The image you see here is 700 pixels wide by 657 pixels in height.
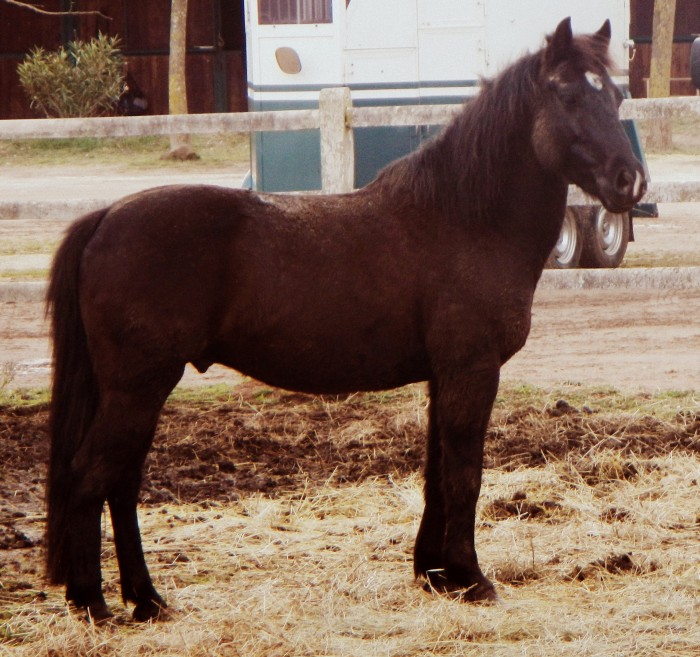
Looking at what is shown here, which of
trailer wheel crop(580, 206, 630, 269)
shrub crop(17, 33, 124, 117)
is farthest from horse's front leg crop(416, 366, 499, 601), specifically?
shrub crop(17, 33, 124, 117)

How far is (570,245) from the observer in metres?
9.32

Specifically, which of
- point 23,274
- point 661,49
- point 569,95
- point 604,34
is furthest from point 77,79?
point 569,95

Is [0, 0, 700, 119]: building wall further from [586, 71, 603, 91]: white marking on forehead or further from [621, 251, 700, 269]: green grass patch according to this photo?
[586, 71, 603, 91]: white marking on forehead

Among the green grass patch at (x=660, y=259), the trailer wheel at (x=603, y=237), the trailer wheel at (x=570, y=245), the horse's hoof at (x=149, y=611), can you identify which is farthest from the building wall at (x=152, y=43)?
the horse's hoof at (x=149, y=611)

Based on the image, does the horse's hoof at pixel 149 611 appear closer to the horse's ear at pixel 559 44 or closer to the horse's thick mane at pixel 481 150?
the horse's thick mane at pixel 481 150

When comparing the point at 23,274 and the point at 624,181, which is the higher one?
the point at 624,181

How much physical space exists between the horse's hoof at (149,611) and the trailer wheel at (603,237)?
6323 mm

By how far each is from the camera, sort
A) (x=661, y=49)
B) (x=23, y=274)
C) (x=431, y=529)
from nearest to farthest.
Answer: (x=431, y=529), (x=23, y=274), (x=661, y=49)

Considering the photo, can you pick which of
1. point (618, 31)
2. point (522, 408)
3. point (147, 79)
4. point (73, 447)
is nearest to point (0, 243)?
point (618, 31)

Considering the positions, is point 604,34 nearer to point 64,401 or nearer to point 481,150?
point 481,150

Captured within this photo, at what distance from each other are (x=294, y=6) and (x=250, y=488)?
18.1 ft

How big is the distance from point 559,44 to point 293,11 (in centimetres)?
611

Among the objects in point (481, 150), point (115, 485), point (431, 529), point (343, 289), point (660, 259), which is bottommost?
point (660, 259)

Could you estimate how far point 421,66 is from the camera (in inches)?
366
